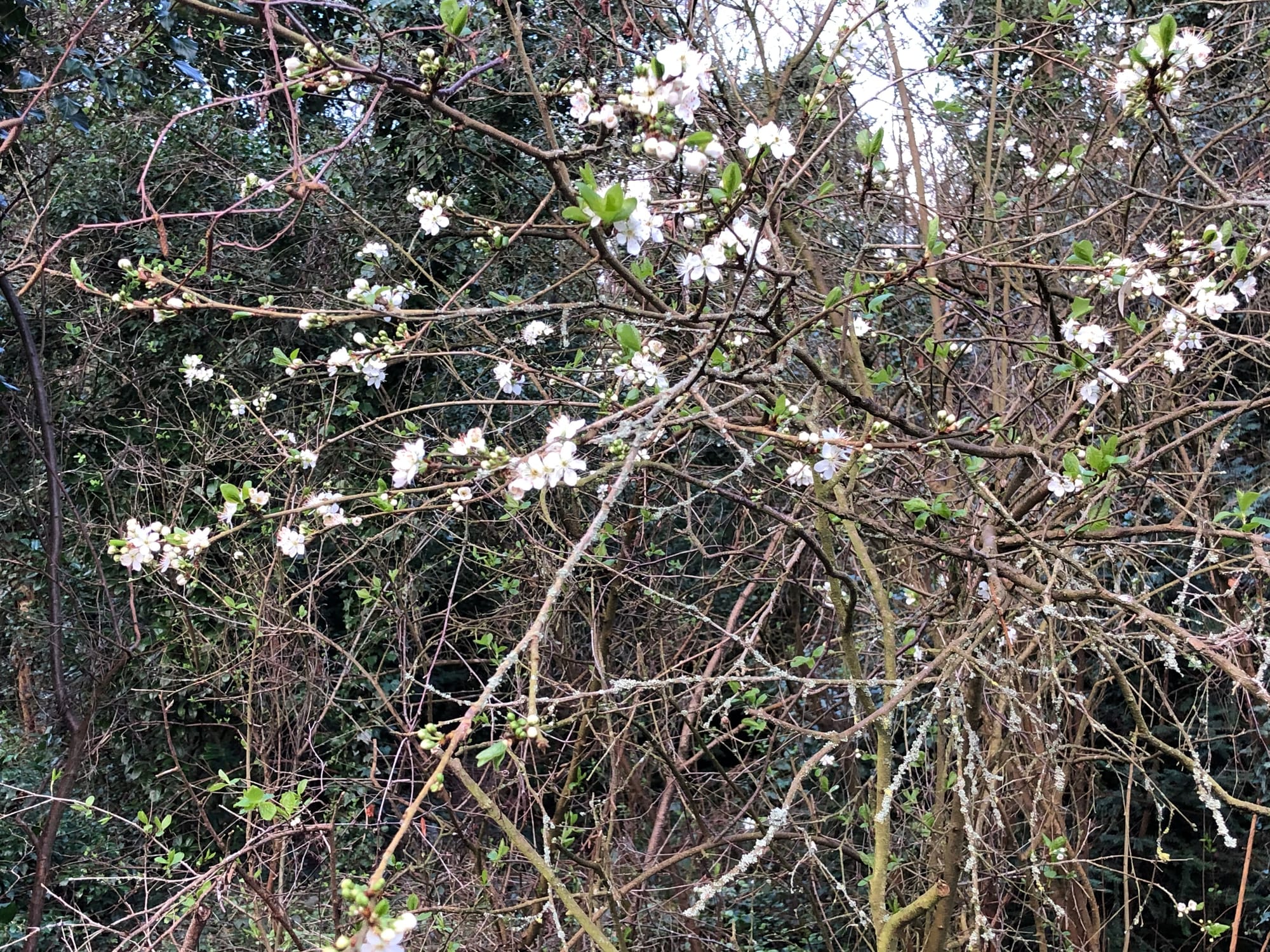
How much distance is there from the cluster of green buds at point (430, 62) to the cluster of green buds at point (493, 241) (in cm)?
45

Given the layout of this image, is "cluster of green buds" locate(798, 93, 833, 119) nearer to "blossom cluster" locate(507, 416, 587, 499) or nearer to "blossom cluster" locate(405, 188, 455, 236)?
"blossom cluster" locate(405, 188, 455, 236)

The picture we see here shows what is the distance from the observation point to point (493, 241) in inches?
74.7

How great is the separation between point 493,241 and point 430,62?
21.9 inches

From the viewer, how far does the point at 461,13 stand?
1.37 meters

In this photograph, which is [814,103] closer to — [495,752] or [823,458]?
[823,458]

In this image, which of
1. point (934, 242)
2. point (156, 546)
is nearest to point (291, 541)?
point (156, 546)

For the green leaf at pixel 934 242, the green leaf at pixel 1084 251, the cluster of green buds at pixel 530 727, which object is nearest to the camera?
the cluster of green buds at pixel 530 727

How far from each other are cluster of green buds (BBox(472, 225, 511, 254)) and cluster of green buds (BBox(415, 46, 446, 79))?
17.8 inches

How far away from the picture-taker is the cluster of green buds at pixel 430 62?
1277mm

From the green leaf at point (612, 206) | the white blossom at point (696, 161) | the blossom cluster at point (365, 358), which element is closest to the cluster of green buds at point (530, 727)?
the green leaf at point (612, 206)

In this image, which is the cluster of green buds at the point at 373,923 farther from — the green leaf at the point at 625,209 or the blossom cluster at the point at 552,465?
the green leaf at the point at 625,209

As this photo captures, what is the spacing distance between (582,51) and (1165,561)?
3.26 meters

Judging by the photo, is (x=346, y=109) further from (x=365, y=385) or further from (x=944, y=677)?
(x=944, y=677)

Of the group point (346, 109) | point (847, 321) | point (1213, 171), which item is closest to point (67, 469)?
point (346, 109)
